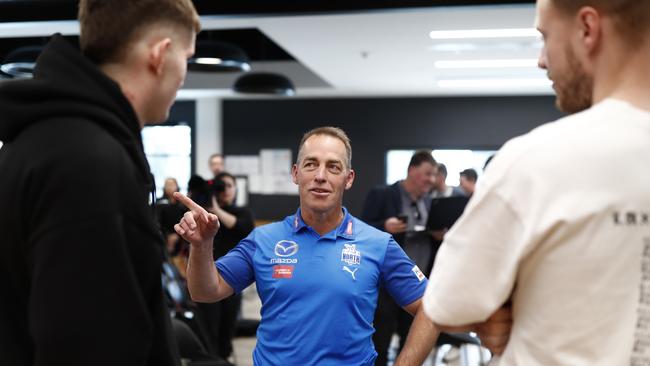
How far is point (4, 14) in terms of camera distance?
3.81 meters

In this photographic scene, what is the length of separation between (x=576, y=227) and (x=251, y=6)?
2969 mm

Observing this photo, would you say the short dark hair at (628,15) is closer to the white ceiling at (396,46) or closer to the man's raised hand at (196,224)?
the man's raised hand at (196,224)

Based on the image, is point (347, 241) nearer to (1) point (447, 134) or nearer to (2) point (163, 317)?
(2) point (163, 317)

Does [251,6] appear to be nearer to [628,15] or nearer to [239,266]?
[239,266]

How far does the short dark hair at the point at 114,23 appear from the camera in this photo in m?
1.04

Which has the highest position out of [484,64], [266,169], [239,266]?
[484,64]

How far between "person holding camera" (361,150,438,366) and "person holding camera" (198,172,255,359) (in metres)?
0.99

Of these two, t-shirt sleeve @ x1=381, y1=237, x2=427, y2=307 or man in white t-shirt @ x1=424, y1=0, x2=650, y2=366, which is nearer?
man in white t-shirt @ x1=424, y1=0, x2=650, y2=366

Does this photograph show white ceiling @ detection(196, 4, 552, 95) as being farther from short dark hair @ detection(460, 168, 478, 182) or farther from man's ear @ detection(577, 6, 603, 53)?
man's ear @ detection(577, 6, 603, 53)

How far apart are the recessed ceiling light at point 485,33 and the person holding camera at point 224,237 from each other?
254 centimetres

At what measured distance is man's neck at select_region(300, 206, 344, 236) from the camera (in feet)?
6.45

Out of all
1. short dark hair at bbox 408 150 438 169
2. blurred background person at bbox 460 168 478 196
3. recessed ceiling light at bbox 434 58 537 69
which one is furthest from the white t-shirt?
recessed ceiling light at bbox 434 58 537 69

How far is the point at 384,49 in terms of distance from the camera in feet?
23.0

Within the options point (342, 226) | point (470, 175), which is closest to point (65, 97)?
point (342, 226)
